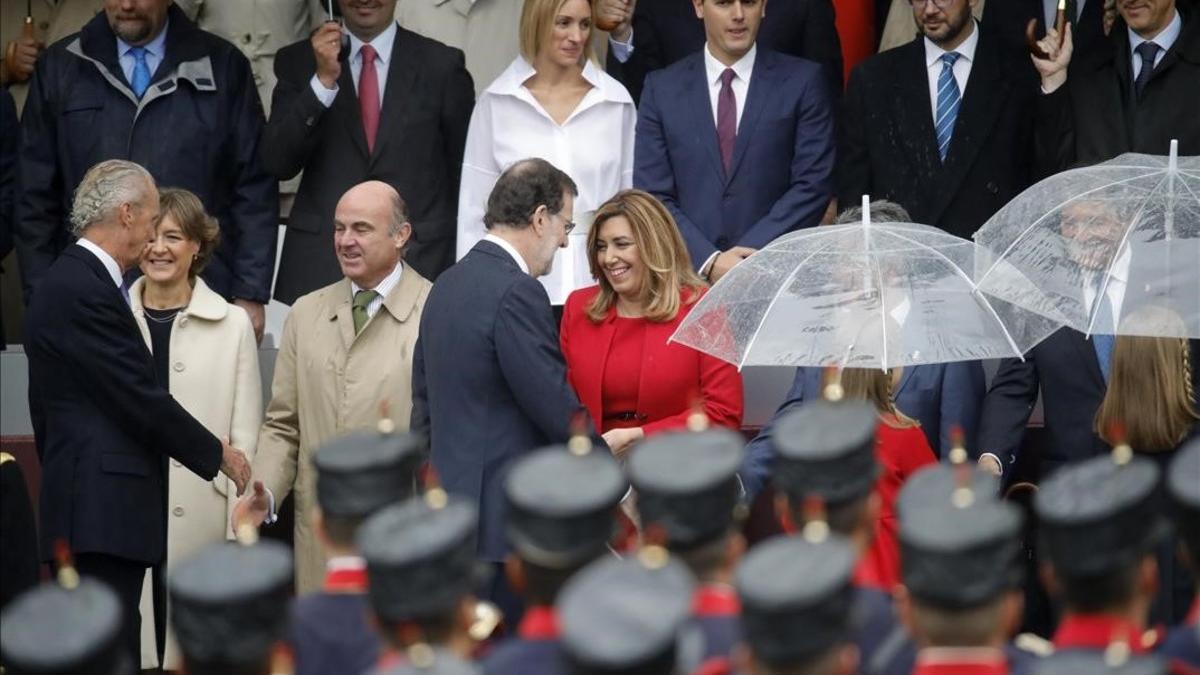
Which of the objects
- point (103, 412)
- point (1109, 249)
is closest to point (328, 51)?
point (103, 412)

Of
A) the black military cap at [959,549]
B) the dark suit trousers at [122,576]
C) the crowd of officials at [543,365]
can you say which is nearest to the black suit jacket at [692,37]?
the crowd of officials at [543,365]

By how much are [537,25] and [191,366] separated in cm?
189

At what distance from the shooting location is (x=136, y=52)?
9.48m

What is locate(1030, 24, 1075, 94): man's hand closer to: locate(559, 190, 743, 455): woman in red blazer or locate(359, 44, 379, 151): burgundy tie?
locate(559, 190, 743, 455): woman in red blazer

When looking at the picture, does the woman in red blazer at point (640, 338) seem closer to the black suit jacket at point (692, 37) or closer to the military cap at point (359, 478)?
the black suit jacket at point (692, 37)

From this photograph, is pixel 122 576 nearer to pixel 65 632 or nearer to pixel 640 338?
pixel 640 338

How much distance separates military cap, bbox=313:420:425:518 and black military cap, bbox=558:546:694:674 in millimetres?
884

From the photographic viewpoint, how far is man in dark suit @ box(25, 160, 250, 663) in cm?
773

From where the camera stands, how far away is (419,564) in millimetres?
4562

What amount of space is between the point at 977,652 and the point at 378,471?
1484mm

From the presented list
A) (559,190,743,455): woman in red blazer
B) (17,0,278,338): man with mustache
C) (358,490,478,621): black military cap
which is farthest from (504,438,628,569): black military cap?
(17,0,278,338): man with mustache

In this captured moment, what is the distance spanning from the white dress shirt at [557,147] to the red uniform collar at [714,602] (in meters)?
4.27

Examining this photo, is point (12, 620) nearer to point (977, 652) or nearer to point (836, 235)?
point (977, 652)

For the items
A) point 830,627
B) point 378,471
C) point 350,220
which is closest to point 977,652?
point 830,627
